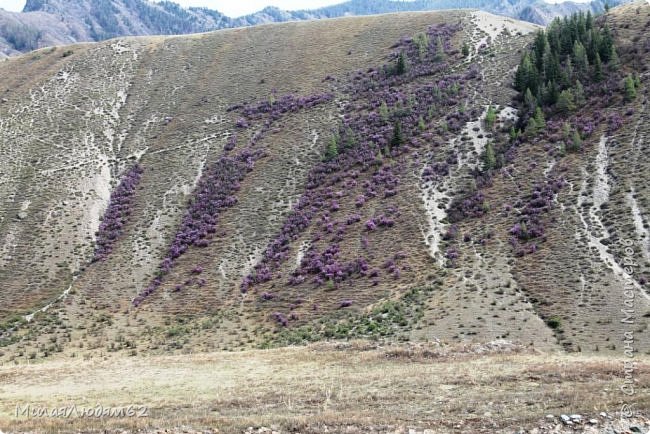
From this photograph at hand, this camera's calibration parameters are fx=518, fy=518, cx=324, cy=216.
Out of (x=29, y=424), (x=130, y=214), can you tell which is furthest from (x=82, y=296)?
(x=29, y=424)

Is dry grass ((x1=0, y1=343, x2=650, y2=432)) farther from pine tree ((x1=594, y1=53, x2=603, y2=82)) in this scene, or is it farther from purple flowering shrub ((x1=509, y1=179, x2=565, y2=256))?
pine tree ((x1=594, y1=53, x2=603, y2=82))

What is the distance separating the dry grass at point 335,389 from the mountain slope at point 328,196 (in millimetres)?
8575

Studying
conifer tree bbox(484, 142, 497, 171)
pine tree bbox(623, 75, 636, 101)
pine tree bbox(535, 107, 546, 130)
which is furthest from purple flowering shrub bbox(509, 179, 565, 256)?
pine tree bbox(623, 75, 636, 101)

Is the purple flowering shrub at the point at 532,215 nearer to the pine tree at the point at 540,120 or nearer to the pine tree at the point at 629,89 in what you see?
the pine tree at the point at 540,120

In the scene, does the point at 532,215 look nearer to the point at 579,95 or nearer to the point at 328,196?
the point at 328,196

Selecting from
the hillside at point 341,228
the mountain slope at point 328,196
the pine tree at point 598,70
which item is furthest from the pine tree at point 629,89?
the pine tree at point 598,70

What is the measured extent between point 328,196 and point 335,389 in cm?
4279

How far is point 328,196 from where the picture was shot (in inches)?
2569

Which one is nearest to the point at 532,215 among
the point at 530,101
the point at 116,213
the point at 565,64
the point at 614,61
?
the point at 530,101

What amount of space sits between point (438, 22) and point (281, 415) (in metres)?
96.5

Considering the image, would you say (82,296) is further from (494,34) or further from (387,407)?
(494,34)

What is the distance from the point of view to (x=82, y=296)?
56.5 metres

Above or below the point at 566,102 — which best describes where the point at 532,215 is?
below

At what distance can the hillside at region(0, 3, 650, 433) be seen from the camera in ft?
79.8
